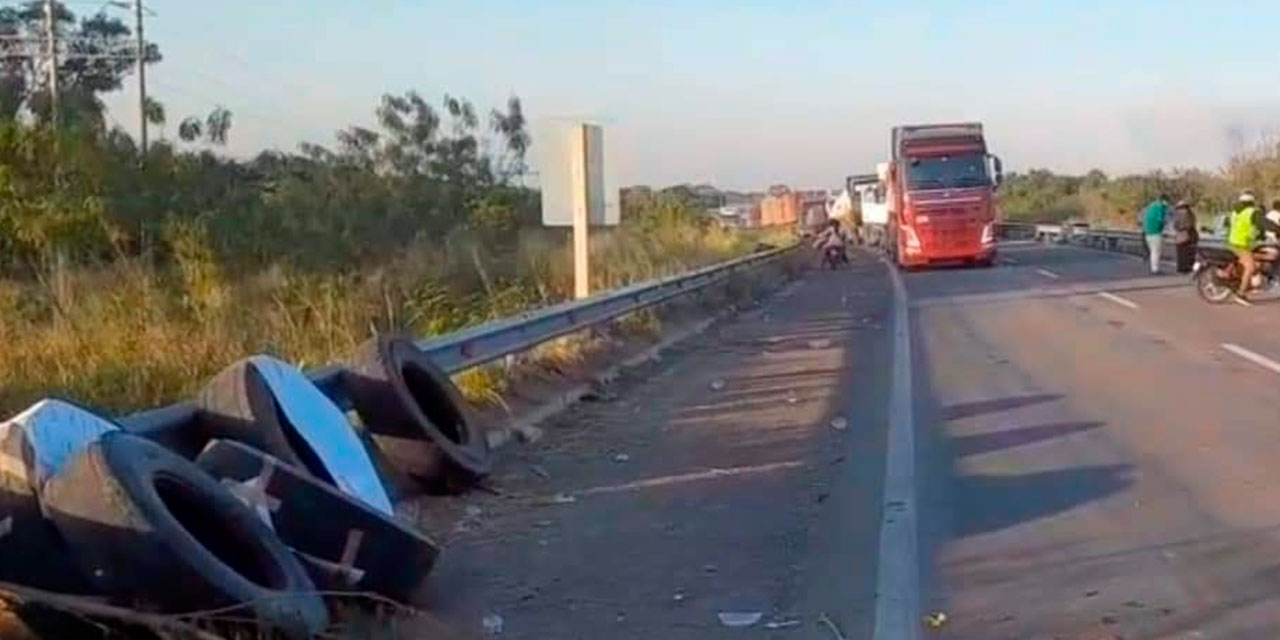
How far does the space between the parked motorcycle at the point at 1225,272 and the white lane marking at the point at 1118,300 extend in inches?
45.8

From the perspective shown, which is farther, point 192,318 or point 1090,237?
point 1090,237

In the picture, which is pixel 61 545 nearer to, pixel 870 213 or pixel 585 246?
pixel 585 246

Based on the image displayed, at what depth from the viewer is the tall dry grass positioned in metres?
12.8

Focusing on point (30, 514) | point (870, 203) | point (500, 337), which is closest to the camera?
point (30, 514)

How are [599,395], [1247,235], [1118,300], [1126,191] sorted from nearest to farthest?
[599,395] → [1247,235] → [1118,300] → [1126,191]

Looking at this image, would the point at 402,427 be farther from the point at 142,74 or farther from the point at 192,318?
the point at 142,74

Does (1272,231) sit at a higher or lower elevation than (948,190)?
lower

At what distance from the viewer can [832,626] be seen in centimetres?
650

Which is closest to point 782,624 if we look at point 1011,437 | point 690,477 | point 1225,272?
point 690,477

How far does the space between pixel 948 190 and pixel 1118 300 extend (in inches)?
589

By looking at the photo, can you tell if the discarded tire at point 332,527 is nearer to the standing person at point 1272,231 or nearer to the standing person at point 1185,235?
the standing person at point 1272,231

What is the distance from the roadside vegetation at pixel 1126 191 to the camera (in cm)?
6912

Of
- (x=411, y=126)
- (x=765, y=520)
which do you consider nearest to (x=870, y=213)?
(x=411, y=126)

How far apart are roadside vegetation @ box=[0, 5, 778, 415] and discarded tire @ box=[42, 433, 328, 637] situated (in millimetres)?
6237
